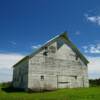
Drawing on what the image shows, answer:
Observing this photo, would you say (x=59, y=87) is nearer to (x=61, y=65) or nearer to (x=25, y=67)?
(x=61, y=65)

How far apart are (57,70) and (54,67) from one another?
2.21 feet

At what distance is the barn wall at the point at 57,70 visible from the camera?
3500cm

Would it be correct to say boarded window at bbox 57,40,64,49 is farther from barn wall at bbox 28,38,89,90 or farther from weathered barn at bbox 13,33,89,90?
barn wall at bbox 28,38,89,90

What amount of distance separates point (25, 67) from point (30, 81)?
2997 millimetres

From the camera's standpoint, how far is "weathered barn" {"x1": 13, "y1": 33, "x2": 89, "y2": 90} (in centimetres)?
3498

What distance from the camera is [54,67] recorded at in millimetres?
36719

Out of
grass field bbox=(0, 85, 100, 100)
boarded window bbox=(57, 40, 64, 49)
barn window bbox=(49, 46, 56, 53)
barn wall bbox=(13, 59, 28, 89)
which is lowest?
grass field bbox=(0, 85, 100, 100)

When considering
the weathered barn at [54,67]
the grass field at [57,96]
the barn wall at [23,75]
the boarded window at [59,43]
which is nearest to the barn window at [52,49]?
the weathered barn at [54,67]

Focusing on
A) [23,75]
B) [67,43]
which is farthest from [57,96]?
[67,43]

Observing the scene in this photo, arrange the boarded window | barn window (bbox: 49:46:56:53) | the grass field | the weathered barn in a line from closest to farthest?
the grass field, the weathered barn, barn window (bbox: 49:46:56:53), the boarded window

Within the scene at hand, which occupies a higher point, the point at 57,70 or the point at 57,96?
the point at 57,70

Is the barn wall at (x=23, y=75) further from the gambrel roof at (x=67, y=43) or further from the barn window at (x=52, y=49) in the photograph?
the barn window at (x=52, y=49)

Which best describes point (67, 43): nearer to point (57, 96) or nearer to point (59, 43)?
point (59, 43)

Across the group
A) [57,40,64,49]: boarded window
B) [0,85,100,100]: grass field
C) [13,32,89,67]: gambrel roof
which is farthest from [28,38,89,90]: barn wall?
[0,85,100,100]: grass field
